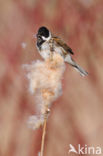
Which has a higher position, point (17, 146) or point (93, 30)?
point (93, 30)

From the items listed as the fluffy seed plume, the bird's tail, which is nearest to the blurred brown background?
the bird's tail

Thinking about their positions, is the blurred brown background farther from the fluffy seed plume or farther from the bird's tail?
the fluffy seed plume

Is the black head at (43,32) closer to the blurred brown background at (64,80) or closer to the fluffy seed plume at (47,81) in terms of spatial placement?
the blurred brown background at (64,80)

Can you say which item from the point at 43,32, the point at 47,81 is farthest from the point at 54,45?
the point at 47,81

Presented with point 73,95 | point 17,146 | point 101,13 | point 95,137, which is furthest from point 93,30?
point 17,146

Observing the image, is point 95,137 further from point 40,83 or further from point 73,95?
point 40,83
